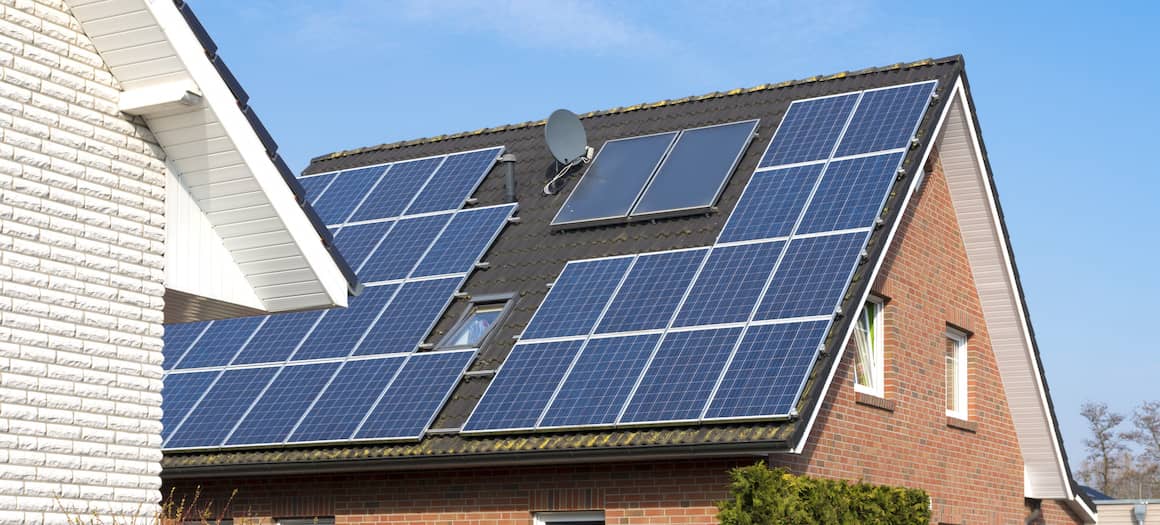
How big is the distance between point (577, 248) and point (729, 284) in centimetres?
281

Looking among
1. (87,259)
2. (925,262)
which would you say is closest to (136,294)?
(87,259)

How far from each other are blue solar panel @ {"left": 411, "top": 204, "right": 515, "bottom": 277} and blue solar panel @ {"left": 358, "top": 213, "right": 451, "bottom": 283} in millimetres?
166

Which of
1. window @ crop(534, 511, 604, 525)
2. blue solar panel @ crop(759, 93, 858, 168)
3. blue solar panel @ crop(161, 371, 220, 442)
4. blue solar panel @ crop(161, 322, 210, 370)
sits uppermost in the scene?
blue solar panel @ crop(759, 93, 858, 168)

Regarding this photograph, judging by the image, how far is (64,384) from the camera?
10.8 m

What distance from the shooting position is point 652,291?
53.0 feet

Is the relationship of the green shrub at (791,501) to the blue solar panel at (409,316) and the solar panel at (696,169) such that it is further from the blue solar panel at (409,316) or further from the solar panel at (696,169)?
the blue solar panel at (409,316)

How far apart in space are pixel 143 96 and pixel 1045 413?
1538cm

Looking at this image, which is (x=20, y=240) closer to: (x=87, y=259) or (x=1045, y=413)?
(x=87, y=259)

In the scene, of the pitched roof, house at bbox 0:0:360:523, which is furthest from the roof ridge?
house at bbox 0:0:360:523

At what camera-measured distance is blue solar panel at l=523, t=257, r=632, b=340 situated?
16.1 meters

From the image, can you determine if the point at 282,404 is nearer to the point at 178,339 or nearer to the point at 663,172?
the point at 178,339

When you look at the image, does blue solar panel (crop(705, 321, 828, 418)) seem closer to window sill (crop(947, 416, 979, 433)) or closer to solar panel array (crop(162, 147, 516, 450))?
solar panel array (crop(162, 147, 516, 450))

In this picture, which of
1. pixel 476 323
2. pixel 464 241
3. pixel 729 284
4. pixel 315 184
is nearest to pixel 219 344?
pixel 464 241

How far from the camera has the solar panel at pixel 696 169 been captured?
58.2ft
